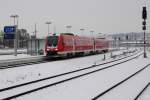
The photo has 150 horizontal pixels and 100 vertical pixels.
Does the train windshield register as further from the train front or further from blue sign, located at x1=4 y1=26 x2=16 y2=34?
blue sign, located at x1=4 y1=26 x2=16 y2=34

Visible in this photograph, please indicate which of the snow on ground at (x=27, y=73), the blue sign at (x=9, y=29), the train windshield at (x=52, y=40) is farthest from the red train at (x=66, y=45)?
the snow on ground at (x=27, y=73)

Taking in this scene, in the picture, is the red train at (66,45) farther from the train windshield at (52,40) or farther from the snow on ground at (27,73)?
the snow on ground at (27,73)

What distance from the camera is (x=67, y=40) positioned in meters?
34.4

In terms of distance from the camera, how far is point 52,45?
32844 mm

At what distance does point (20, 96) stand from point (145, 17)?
31249 millimetres

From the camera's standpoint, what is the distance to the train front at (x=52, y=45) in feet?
106

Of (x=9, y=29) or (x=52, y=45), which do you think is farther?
(x=9, y=29)

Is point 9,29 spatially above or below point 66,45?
above

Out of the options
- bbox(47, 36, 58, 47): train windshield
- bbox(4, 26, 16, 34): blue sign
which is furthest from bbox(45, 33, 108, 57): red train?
bbox(4, 26, 16, 34): blue sign

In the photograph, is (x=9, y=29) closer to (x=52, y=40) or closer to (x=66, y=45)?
(x=52, y=40)

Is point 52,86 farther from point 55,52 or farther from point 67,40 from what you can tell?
point 67,40

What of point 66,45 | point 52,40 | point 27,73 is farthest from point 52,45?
point 27,73

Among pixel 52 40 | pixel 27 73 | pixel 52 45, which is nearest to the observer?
pixel 27 73

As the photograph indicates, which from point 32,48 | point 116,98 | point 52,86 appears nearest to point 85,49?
point 32,48
